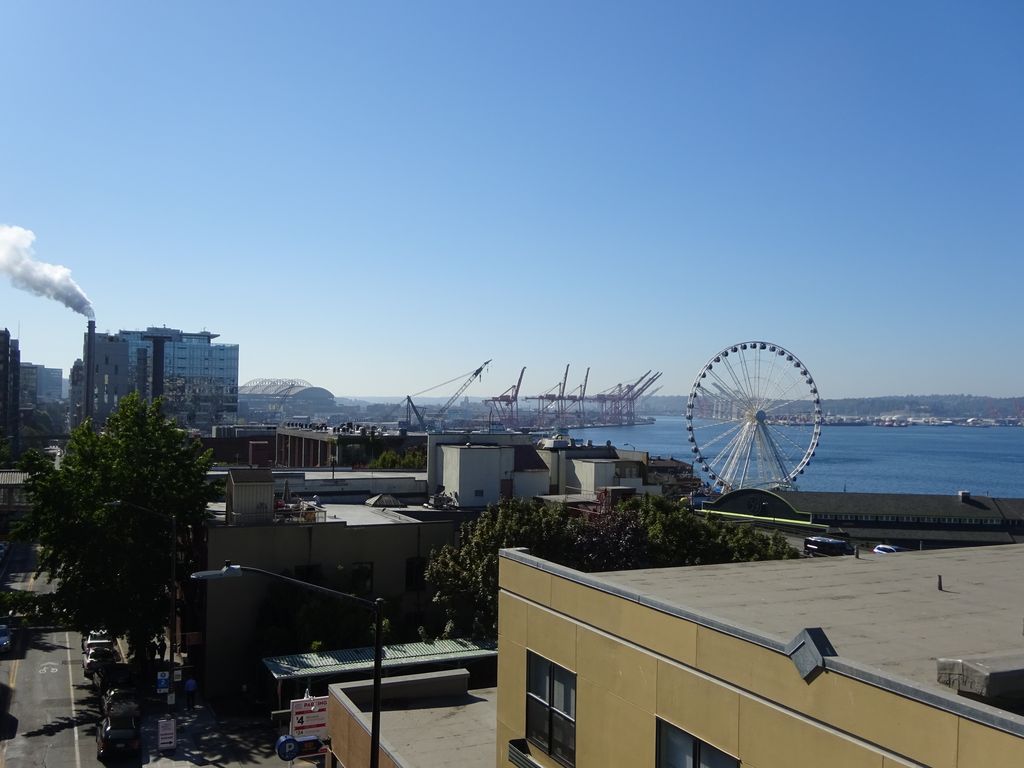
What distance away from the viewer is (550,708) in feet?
42.3

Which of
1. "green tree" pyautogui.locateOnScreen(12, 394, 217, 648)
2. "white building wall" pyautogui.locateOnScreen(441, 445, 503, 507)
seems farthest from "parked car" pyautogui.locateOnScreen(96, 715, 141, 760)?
"white building wall" pyautogui.locateOnScreen(441, 445, 503, 507)

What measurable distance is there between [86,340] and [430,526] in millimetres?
121887

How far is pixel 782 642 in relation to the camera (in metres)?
8.73

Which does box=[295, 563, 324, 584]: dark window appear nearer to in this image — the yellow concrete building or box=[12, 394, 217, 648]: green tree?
box=[12, 394, 217, 648]: green tree

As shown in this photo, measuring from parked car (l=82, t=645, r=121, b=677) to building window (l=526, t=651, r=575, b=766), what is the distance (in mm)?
26065

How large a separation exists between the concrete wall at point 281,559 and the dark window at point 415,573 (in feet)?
0.58

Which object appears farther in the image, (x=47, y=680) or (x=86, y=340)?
(x=86, y=340)

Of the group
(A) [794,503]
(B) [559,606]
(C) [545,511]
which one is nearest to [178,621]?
(C) [545,511]

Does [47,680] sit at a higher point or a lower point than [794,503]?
lower

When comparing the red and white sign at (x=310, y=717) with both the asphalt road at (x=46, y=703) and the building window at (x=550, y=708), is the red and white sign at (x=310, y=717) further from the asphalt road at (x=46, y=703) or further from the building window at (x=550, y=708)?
the building window at (x=550, y=708)

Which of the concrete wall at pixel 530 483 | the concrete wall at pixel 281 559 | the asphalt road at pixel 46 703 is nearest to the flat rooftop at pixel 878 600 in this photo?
the asphalt road at pixel 46 703

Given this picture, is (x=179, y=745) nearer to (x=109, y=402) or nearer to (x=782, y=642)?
(x=782, y=642)

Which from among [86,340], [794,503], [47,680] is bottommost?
[47,680]

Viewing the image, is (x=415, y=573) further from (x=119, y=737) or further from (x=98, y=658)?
(x=119, y=737)
